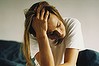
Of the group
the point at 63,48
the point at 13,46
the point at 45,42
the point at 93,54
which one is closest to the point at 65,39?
the point at 63,48

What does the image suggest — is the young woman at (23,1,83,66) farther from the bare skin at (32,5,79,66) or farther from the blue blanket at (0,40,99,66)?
the blue blanket at (0,40,99,66)

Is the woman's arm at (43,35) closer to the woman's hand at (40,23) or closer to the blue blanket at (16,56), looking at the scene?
the woman's hand at (40,23)

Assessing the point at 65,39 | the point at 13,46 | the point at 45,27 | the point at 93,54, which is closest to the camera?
the point at 45,27

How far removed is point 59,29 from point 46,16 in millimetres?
108

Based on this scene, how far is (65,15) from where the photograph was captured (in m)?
2.36

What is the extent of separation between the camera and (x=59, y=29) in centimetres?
112

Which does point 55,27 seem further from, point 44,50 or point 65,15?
point 65,15

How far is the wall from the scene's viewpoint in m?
2.33

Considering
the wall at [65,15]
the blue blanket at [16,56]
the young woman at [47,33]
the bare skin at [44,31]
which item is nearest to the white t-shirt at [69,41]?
→ the young woman at [47,33]

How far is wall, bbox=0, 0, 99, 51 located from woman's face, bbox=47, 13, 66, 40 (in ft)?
3.98

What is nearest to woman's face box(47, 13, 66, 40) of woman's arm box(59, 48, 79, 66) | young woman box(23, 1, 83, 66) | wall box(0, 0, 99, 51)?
young woman box(23, 1, 83, 66)

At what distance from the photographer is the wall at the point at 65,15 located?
233cm

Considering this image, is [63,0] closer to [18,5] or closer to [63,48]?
[18,5]

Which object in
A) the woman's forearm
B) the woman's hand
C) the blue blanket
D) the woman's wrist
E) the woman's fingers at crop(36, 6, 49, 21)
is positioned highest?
the woman's fingers at crop(36, 6, 49, 21)
